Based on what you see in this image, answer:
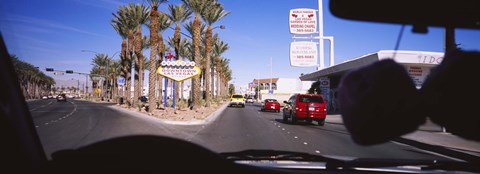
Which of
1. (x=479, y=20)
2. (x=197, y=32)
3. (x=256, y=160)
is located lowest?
(x=256, y=160)

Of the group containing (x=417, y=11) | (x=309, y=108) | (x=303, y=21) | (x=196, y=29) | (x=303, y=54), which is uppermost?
(x=303, y=21)

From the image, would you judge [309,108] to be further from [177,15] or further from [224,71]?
[224,71]

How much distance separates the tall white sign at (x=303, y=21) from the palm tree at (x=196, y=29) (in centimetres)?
847

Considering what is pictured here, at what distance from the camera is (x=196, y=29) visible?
101ft

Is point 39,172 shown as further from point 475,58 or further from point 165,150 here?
point 475,58

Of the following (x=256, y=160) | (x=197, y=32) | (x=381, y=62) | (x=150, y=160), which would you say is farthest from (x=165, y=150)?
(x=197, y=32)

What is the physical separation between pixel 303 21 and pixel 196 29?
446 inches

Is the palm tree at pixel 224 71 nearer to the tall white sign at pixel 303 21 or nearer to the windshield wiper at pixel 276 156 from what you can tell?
the tall white sign at pixel 303 21

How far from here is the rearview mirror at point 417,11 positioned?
1309 millimetres

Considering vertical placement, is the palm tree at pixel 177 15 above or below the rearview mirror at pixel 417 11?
above

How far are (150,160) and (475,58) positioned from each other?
1655 millimetres

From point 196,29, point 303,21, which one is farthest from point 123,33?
point 303,21

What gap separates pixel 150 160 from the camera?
6.96 feet

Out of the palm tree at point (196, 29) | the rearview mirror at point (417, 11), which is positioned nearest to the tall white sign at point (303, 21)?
the palm tree at point (196, 29)
